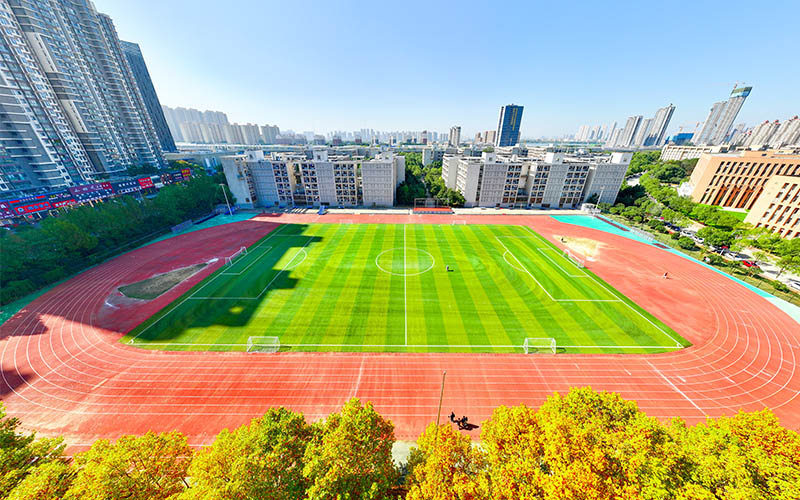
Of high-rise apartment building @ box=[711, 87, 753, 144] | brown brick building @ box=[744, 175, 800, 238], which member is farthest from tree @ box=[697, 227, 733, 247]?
high-rise apartment building @ box=[711, 87, 753, 144]

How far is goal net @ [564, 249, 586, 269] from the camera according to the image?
39431mm

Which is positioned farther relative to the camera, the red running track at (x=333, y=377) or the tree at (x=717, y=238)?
the tree at (x=717, y=238)

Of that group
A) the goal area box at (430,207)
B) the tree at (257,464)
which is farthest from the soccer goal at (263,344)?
the goal area box at (430,207)

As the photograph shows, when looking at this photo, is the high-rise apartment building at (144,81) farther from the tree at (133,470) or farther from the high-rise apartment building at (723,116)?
the high-rise apartment building at (723,116)

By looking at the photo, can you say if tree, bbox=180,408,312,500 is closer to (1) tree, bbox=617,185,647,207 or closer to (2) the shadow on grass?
(2) the shadow on grass

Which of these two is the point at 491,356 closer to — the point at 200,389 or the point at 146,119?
the point at 200,389

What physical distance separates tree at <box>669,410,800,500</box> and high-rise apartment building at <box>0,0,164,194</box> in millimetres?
110782

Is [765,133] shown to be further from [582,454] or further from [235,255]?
[235,255]

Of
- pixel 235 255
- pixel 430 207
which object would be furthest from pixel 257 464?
pixel 430 207

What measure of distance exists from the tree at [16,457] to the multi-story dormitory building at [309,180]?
61.2 m

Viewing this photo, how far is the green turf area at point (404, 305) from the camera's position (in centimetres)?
2522

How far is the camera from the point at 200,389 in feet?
68.2

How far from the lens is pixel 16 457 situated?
11641 mm

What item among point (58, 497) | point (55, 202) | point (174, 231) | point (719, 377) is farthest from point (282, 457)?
point (55, 202)
